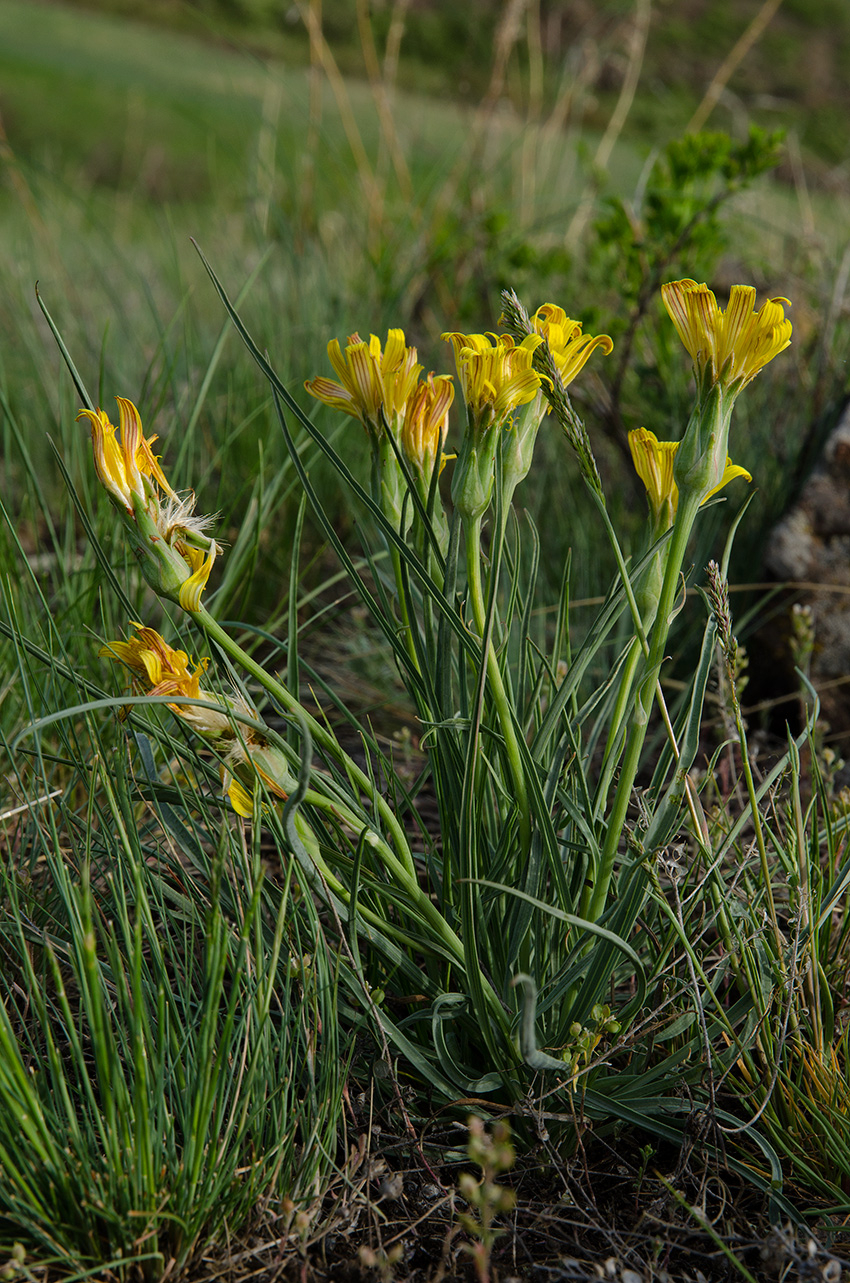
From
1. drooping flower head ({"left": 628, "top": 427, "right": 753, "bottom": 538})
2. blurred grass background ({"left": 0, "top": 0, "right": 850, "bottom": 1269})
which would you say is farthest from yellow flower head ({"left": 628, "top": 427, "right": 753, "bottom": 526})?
blurred grass background ({"left": 0, "top": 0, "right": 850, "bottom": 1269})

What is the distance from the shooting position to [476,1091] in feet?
2.77

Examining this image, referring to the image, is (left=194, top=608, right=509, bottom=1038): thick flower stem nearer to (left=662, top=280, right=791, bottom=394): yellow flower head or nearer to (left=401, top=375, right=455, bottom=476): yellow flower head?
(left=401, top=375, right=455, bottom=476): yellow flower head

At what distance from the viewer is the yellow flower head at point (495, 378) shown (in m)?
0.71

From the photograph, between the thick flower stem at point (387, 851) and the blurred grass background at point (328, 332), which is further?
the blurred grass background at point (328, 332)

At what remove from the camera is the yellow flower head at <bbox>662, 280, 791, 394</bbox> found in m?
0.69

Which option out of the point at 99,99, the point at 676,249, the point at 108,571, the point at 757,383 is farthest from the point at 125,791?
the point at 99,99

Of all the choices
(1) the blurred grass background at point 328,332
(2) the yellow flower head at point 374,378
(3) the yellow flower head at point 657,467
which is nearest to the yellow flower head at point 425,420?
(2) the yellow flower head at point 374,378

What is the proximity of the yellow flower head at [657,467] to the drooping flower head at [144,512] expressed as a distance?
381 mm

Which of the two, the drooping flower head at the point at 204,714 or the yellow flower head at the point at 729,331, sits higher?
the yellow flower head at the point at 729,331

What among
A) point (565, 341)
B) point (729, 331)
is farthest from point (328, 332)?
point (729, 331)

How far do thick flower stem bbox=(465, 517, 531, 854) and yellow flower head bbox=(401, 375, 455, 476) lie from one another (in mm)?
79

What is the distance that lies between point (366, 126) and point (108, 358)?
8.39m

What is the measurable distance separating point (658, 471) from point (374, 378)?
266 mm

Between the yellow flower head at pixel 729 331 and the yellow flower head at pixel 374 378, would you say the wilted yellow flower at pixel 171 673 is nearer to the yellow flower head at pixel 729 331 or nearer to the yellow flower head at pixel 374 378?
the yellow flower head at pixel 374 378
